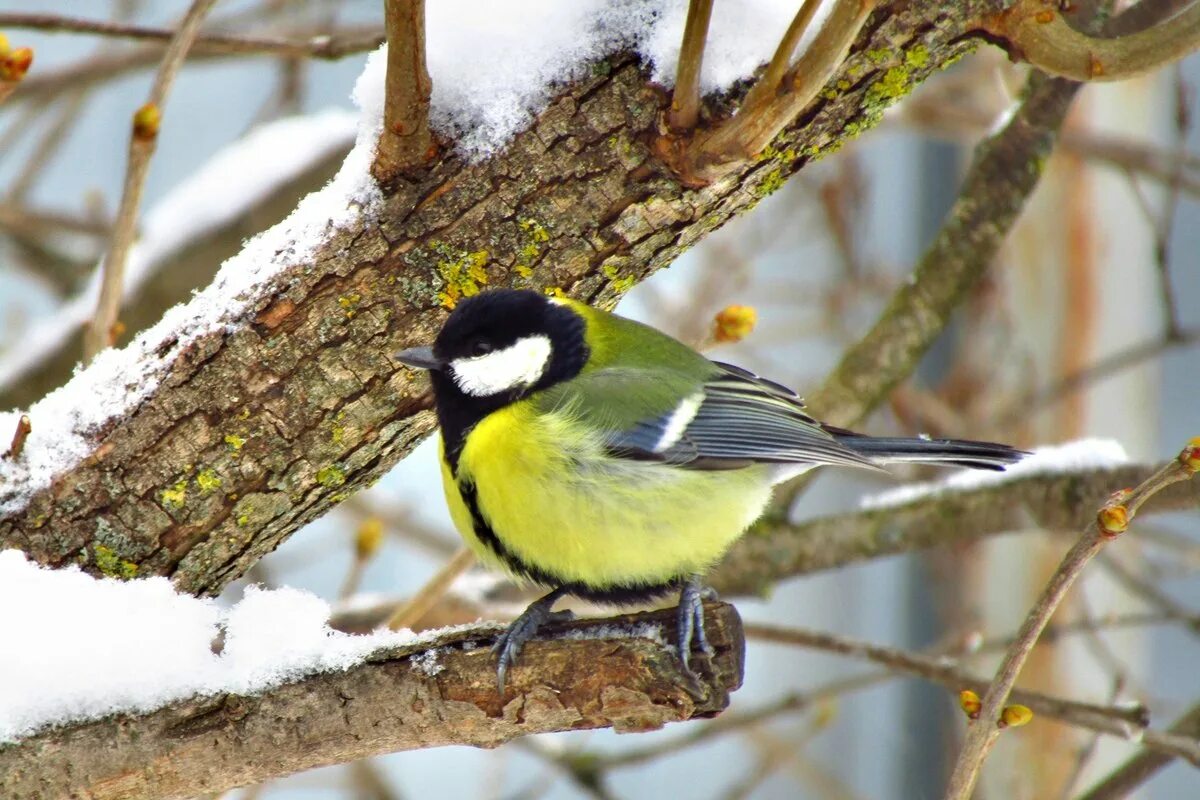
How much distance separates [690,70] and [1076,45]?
475mm

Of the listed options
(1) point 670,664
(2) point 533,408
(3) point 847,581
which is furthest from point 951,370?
(1) point 670,664

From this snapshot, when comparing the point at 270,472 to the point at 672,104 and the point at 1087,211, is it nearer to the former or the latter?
the point at 672,104

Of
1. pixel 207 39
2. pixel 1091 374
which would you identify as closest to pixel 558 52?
pixel 207 39

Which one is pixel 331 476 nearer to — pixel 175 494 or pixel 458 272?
pixel 175 494

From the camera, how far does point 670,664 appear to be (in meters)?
1.07

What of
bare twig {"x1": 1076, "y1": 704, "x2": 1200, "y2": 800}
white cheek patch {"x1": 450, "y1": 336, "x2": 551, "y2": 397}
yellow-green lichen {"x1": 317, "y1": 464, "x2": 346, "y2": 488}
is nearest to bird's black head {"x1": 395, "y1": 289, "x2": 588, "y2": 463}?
white cheek patch {"x1": 450, "y1": 336, "x2": 551, "y2": 397}

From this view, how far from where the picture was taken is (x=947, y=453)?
1505 mm

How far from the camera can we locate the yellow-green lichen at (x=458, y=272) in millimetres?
1238

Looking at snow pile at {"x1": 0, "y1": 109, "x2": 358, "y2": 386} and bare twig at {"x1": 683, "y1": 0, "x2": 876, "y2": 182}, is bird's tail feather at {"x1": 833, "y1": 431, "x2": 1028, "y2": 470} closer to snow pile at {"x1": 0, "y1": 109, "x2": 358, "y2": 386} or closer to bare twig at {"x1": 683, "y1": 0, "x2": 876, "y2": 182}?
bare twig at {"x1": 683, "y1": 0, "x2": 876, "y2": 182}

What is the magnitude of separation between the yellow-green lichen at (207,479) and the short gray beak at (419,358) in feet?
0.77

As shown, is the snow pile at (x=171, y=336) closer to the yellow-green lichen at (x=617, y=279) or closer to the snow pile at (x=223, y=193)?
the yellow-green lichen at (x=617, y=279)

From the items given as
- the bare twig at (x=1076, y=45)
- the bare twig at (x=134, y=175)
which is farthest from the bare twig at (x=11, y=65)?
the bare twig at (x=1076, y=45)

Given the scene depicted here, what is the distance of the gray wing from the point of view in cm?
141

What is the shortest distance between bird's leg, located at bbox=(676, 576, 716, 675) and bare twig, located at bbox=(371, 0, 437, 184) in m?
0.56
